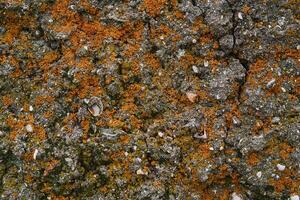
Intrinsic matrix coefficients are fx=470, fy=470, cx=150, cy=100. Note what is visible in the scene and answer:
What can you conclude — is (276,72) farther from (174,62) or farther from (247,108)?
(174,62)

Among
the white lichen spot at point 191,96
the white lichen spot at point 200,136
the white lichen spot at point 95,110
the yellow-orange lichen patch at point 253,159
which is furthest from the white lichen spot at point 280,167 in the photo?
the white lichen spot at point 95,110

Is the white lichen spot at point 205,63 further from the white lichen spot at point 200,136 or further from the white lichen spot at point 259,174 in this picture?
the white lichen spot at point 259,174

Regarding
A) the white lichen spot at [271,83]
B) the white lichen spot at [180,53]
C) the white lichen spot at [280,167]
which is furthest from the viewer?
the white lichen spot at [180,53]

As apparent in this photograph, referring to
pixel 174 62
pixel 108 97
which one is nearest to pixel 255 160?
pixel 174 62

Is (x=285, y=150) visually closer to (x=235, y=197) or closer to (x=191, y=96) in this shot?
(x=235, y=197)

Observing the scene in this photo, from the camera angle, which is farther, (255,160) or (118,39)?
(118,39)

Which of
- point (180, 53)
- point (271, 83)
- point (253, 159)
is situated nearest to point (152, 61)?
point (180, 53)

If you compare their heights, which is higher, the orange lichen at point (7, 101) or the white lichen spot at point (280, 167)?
the orange lichen at point (7, 101)

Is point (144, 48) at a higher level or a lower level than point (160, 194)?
higher

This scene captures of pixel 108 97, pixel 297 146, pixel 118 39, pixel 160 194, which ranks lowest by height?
pixel 160 194
